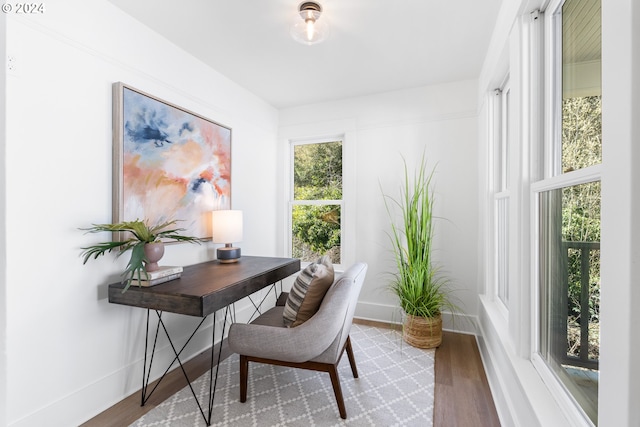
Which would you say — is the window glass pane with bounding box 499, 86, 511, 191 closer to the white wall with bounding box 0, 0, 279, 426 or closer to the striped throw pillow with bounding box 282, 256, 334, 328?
the striped throw pillow with bounding box 282, 256, 334, 328

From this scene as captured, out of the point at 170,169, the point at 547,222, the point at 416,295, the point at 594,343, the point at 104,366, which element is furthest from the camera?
the point at 416,295

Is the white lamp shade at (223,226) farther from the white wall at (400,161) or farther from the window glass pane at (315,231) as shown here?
the white wall at (400,161)

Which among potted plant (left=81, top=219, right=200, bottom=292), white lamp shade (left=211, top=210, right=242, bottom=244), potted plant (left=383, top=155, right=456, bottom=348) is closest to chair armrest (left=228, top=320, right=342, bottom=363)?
potted plant (left=81, top=219, right=200, bottom=292)

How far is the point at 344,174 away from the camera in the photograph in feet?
11.4

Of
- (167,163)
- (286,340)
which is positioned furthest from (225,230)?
(286,340)

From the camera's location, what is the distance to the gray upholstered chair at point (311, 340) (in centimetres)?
167

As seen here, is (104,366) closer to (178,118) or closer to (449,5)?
(178,118)

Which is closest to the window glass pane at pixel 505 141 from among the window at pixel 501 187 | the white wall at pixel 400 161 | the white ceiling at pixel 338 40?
the window at pixel 501 187

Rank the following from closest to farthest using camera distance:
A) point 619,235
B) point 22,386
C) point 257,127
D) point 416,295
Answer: point 619,235, point 22,386, point 416,295, point 257,127

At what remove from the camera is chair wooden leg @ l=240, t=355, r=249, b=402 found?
6.06 ft

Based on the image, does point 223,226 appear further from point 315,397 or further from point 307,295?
point 315,397

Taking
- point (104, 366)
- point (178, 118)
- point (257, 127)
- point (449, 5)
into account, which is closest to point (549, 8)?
point (449, 5)

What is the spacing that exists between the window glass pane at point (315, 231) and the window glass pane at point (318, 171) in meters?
0.15

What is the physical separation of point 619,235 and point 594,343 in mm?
497
